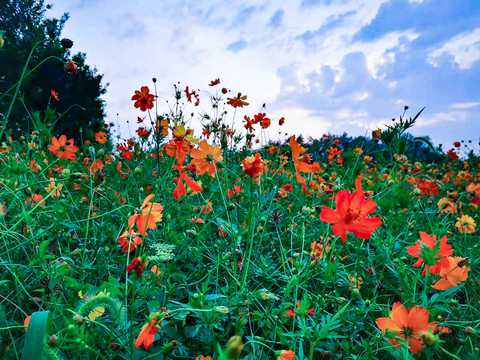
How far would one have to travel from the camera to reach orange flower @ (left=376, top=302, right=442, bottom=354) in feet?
2.74

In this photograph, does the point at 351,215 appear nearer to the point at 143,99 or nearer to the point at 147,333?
the point at 147,333

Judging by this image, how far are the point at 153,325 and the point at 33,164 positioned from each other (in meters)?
1.70

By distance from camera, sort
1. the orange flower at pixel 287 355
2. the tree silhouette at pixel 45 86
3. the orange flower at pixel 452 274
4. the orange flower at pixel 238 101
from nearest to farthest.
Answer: the orange flower at pixel 287 355, the orange flower at pixel 452 274, the orange flower at pixel 238 101, the tree silhouette at pixel 45 86

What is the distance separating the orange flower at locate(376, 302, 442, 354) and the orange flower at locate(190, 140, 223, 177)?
72 centimetres

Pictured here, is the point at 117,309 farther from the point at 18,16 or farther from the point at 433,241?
the point at 18,16

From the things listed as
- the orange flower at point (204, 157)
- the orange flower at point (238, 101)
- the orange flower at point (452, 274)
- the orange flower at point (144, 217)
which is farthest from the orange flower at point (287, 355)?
the orange flower at point (238, 101)

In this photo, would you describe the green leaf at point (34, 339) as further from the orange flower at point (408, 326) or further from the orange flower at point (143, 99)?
the orange flower at point (143, 99)

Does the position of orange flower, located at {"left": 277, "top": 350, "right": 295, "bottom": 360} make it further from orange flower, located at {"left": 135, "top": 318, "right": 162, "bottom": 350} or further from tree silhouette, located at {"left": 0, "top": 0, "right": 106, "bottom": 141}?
tree silhouette, located at {"left": 0, "top": 0, "right": 106, "bottom": 141}

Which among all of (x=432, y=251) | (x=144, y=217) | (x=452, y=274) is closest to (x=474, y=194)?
(x=452, y=274)

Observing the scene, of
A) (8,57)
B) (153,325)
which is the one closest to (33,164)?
(153,325)

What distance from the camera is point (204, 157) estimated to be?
1.31 m

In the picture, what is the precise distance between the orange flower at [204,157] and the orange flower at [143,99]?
75cm

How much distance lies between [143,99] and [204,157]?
80 cm

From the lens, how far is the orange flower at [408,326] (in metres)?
0.83
